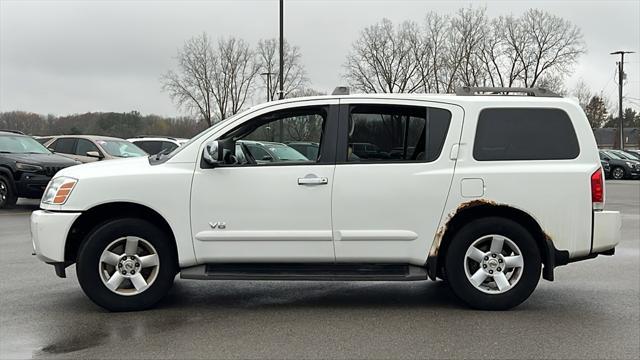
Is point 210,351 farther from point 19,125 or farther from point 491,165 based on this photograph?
point 19,125

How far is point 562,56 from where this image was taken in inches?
1857

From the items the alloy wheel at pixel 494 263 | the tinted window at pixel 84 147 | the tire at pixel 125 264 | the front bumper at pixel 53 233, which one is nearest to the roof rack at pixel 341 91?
the alloy wheel at pixel 494 263

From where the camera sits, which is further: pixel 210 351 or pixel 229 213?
pixel 229 213

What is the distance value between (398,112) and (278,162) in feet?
3.82

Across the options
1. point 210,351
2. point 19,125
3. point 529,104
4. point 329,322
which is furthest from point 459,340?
point 19,125

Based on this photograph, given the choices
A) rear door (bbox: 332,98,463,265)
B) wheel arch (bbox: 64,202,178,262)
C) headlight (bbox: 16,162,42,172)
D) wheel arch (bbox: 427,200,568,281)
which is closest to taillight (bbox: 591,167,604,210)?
wheel arch (bbox: 427,200,568,281)

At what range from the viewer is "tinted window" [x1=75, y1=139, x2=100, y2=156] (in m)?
15.2

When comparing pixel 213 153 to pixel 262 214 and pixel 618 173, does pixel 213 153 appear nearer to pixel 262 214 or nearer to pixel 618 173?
pixel 262 214

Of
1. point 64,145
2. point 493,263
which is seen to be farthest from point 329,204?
point 64,145

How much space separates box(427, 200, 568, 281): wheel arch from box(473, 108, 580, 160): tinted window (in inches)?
17.1

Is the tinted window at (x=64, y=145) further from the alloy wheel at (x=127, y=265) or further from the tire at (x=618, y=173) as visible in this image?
the tire at (x=618, y=173)

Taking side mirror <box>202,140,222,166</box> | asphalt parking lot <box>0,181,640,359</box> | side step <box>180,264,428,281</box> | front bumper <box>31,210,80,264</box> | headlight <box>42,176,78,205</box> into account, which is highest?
side mirror <box>202,140,222,166</box>

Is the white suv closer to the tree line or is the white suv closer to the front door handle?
the front door handle

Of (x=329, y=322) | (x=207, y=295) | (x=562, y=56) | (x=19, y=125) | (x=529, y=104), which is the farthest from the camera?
(x=562, y=56)
